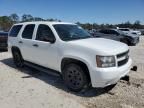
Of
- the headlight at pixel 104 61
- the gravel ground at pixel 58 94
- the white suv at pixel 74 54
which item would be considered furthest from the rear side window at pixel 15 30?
the headlight at pixel 104 61

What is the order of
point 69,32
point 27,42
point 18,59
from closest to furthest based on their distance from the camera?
point 69,32 → point 27,42 → point 18,59

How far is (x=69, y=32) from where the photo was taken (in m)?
6.46

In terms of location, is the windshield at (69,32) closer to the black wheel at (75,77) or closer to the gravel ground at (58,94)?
the black wheel at (75,77)

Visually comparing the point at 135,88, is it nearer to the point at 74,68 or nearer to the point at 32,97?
the point at 74,68

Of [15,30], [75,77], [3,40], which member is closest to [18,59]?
[15,30]

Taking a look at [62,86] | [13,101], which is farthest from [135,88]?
[13,101]

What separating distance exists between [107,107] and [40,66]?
2.99 meters

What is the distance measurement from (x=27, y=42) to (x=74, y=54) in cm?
255

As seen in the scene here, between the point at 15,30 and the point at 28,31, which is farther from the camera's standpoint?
the point at 15,30

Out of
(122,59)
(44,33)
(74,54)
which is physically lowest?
(122,59)

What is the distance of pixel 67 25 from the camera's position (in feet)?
23.0

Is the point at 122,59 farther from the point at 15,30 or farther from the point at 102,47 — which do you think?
the point at 15,30

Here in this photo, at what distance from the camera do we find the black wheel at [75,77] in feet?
18.0

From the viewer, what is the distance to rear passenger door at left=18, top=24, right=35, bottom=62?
Answer: 7.37 metres
